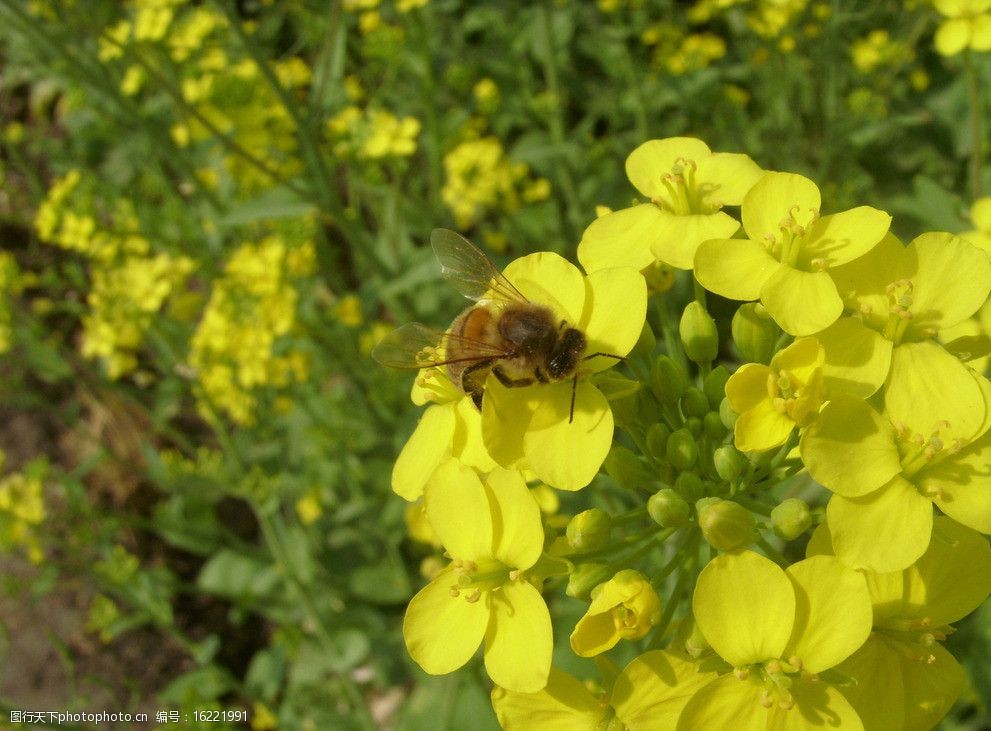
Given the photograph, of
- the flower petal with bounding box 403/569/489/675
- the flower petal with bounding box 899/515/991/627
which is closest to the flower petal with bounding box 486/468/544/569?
the flower petal with bounding box 403/569/489/675

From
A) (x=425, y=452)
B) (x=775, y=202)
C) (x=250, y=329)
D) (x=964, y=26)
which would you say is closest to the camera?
(x=775, y=202)

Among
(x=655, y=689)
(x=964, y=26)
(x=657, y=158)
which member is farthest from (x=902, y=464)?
(x=964, y=26)

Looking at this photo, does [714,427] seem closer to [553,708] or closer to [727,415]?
[727,415]

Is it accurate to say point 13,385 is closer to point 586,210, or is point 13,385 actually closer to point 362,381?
point 362,381

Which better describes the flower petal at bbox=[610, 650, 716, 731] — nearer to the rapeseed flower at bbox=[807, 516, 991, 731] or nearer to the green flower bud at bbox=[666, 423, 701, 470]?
the rapeseed flower at bbox=[807, 516, 991, 731]

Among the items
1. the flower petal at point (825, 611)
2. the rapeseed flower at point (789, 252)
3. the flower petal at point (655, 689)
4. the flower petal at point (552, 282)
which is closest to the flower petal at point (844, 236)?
the rapeseed flower at point (789, 252)

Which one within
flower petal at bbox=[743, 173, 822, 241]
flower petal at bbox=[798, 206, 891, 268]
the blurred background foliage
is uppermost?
flower petal at bbox=[743, 173, 822, 241]

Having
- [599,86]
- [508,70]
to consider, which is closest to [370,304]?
[508,70]
